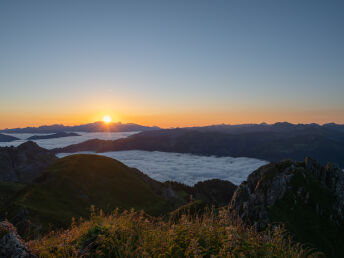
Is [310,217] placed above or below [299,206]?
below

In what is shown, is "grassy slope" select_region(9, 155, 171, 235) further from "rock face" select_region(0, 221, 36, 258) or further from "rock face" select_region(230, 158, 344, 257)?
"rock face" select_region(0, 221, 36, 258)

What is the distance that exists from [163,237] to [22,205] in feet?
181

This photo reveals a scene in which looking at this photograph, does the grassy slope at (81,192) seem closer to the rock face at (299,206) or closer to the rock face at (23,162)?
the rock face at (299,206)

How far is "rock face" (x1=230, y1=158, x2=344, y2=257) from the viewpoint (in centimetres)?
2673

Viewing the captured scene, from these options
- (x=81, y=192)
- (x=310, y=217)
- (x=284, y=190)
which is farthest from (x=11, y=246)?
(x=81, y=192)

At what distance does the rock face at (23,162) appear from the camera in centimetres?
17312

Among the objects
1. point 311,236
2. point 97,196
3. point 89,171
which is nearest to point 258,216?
point 311,236

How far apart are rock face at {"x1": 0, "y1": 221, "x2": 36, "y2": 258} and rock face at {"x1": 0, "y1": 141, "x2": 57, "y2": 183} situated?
200m

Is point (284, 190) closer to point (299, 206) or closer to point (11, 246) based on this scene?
point (299, 206)

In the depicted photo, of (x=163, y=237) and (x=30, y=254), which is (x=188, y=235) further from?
(x=30, y=254)

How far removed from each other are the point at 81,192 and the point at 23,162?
149 metres

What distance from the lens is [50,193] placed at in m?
63.2

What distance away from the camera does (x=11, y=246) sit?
5660 millimetres

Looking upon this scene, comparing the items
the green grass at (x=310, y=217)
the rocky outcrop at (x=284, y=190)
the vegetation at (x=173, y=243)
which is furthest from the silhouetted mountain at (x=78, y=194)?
the vegetation at (x=173, y=243)
